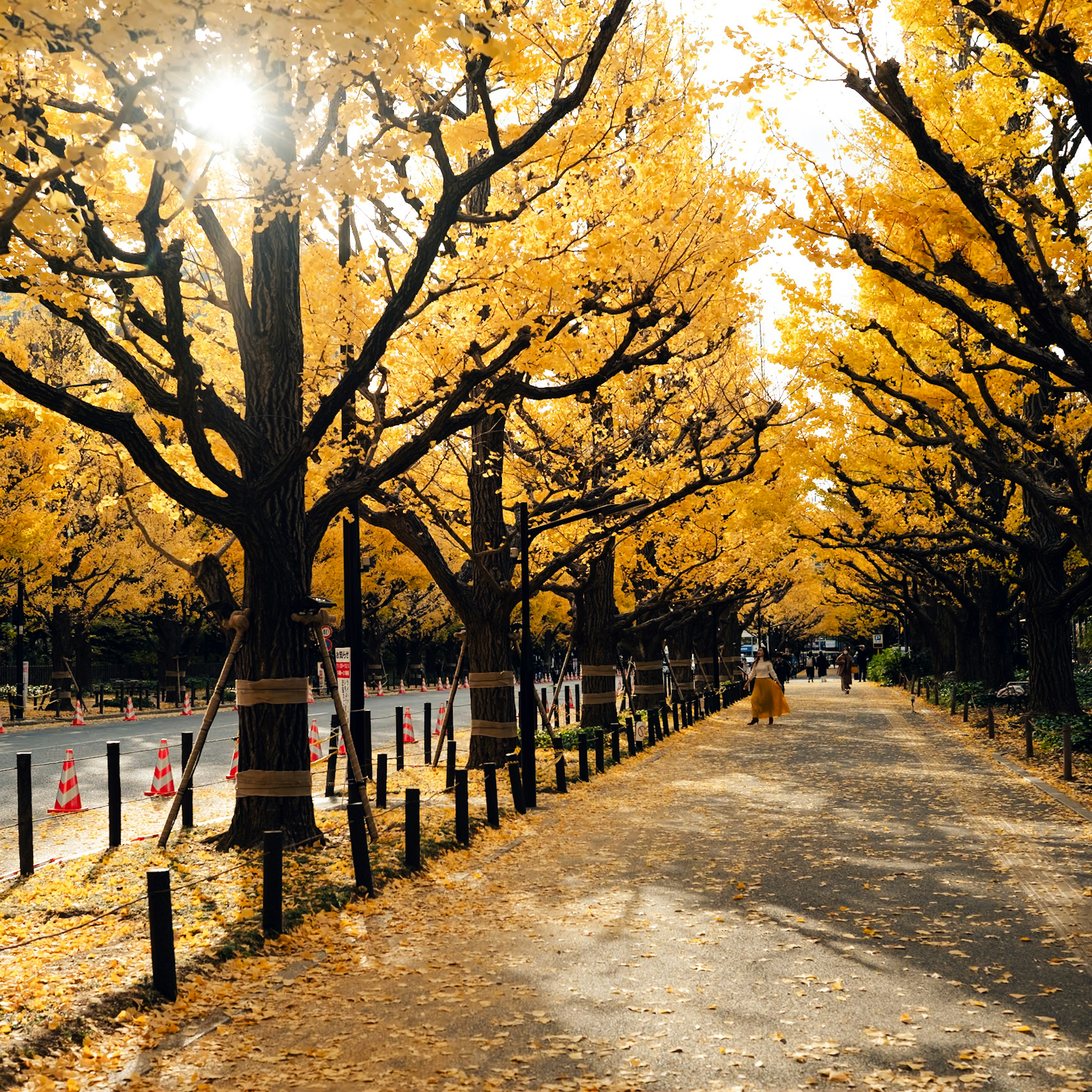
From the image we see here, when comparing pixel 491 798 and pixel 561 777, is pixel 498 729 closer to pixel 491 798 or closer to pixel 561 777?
pixel 561 777

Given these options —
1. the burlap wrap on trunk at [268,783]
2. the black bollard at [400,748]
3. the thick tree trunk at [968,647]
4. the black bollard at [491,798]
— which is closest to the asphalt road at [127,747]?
the black bollard at [400,748]

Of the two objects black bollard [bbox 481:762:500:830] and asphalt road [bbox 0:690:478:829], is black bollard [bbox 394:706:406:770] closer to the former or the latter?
asphalt road [bbox 0:690:478:829]

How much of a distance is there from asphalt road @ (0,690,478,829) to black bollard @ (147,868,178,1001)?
23.7 feet

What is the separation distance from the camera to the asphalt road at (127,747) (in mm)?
14812

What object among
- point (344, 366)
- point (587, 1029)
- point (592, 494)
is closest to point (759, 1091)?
point (587, 1029)

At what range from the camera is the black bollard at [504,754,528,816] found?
Answer: 12992 millimetres

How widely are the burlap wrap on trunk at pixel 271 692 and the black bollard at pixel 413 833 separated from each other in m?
1.34

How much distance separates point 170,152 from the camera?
632 cm

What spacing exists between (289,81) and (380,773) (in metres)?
8.34

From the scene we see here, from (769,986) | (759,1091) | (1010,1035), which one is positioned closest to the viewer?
(759,1091)

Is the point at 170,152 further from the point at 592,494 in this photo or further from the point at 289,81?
the point at 592,494

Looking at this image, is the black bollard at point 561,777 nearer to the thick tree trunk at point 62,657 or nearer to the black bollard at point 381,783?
the black bollard at point 381,783

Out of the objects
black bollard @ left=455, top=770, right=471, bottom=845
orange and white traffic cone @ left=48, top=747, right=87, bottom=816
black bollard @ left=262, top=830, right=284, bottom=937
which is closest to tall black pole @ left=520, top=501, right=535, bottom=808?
black bollard @ left=455, top=770, right=471, bottom=845

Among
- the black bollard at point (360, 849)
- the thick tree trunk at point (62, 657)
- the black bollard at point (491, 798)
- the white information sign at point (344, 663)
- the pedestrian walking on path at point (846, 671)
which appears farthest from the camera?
the pedestrian walking on path at point (846, 671)
